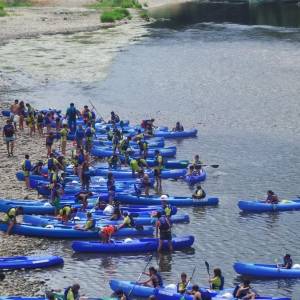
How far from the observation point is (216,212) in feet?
113

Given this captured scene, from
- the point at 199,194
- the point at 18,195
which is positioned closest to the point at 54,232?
the point at 18,195

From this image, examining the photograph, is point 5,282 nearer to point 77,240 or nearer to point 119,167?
point 77,240

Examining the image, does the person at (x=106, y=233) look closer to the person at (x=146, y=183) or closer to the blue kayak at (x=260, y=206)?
the person at (x=146, y=183)

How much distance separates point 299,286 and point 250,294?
9.37ft

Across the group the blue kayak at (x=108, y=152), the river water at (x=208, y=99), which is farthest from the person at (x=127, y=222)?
the blue kayak at (x=108, y=152)

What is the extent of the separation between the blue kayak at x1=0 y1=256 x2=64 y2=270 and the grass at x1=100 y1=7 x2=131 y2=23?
69574mm

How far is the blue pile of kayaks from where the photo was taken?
27406 mm

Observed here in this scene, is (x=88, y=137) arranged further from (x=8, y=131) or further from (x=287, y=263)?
(x=287, y=263)

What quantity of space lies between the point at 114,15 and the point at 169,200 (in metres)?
64.6

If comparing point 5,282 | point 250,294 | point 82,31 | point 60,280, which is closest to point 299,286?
point 250,294

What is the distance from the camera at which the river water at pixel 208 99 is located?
29469mm

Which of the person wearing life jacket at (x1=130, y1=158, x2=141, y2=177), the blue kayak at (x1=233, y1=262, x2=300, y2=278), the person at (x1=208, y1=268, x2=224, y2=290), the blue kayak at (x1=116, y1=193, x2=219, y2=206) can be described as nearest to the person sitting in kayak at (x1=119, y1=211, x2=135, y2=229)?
the blue kayak at (x1=116, y1=193, x2=219, y2=206)

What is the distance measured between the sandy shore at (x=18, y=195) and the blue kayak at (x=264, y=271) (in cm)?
672

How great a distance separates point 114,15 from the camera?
9650 centimetres
